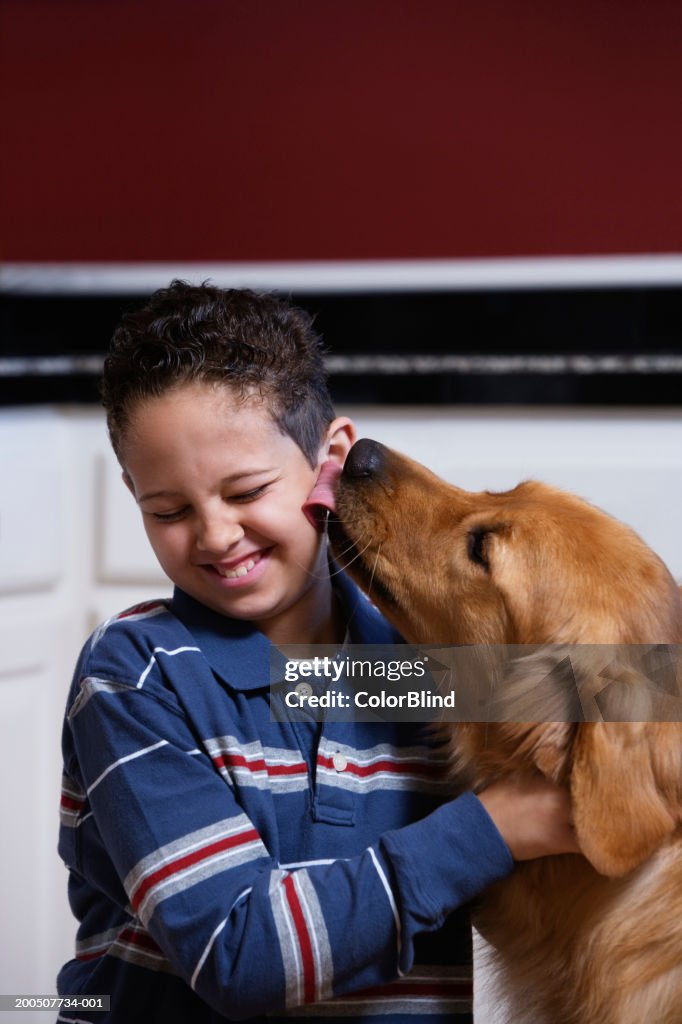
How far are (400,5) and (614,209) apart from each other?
1.57 ft

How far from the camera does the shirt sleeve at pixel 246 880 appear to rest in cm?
77

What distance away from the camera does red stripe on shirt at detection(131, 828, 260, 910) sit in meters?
0.79

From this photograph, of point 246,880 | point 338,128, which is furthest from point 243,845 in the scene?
point 338,128

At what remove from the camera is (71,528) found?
5.49ft

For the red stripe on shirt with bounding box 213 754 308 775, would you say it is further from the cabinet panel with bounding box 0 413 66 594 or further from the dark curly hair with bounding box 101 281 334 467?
the cabinet panel with bounding box 0 413 66 594

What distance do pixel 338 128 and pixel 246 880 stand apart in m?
1.34

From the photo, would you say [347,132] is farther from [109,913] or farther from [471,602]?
[109,913]

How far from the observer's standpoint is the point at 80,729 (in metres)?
0.87

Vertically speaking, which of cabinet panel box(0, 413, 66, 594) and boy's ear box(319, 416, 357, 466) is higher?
cabinet panel box(0, 413, 66, 594)

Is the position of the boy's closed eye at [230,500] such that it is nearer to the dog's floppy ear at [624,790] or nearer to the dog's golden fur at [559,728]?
the dog's golden fur at [559,728]

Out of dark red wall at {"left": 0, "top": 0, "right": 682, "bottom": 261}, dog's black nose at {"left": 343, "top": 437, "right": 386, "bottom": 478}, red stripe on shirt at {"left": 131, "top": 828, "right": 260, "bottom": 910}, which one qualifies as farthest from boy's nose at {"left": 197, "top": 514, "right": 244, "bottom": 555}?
dark red wall at {"left": 0, "top": 0, "right": 682, "bottom": 261}

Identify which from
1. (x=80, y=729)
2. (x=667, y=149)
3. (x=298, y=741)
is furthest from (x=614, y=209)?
(x=80, y=729)

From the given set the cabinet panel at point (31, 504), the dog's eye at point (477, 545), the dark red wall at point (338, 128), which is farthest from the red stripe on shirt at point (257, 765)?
the dark red wall at point (338, 128)

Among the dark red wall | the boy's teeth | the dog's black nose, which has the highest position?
the dark red wall
